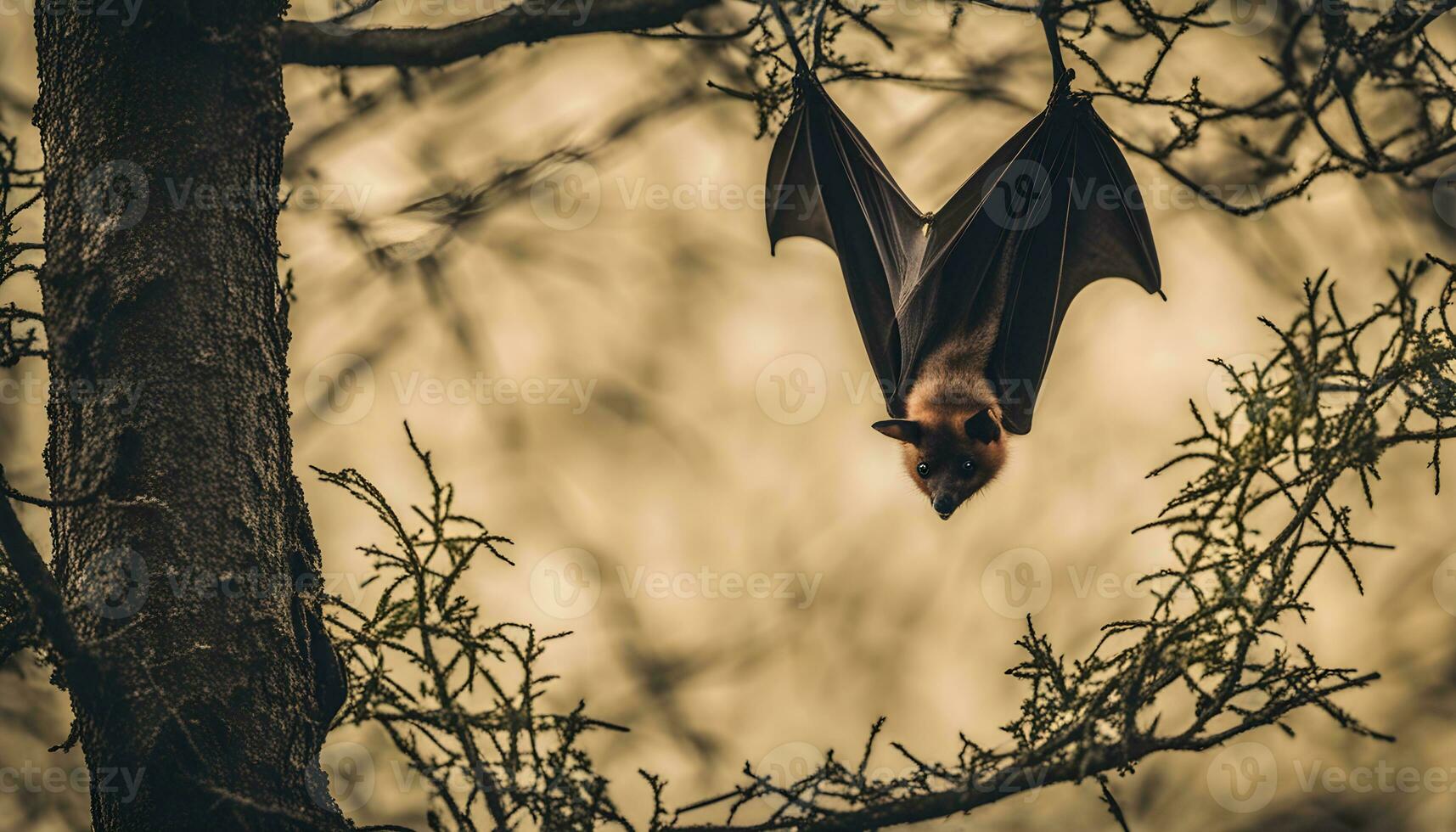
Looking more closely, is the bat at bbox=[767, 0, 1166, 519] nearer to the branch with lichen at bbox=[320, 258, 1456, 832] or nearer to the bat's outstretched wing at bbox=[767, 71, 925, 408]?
the bat's outstretched wing at bbox=[767, 71, 925, 408]

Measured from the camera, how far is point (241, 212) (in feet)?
8.21

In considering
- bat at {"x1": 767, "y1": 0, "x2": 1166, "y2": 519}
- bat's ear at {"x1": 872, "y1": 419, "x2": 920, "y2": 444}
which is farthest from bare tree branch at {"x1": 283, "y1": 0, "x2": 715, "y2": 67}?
bat's ear at {"x1": 872, "y1": 419, "x2": 920, "y2": 444}

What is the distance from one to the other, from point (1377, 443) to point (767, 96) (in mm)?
1868

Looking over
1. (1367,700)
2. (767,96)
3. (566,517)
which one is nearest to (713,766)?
(566,517)

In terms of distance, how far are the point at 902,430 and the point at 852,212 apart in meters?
0.85

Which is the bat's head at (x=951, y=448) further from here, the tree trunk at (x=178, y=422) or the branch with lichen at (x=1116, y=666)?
the tree trunk at (x=178, y=422)

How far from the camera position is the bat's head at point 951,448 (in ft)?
12.2

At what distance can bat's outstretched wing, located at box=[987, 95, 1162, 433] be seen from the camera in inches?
133

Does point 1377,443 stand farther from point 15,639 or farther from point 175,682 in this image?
point 15,639

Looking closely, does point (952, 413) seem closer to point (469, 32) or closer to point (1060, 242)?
point (1060, 242)

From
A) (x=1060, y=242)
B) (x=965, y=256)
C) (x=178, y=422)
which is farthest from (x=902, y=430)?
(x=178, y=422)

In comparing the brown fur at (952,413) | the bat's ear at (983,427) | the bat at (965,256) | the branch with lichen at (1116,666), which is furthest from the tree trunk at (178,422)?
the bat's ear at (983,427)

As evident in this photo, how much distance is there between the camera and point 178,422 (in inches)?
90.7

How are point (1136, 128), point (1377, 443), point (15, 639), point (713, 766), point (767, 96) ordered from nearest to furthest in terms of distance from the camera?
point (1377, 443) < point (15, 639) < point (767, 96) < point (1136, 128) < point (713, 766)
